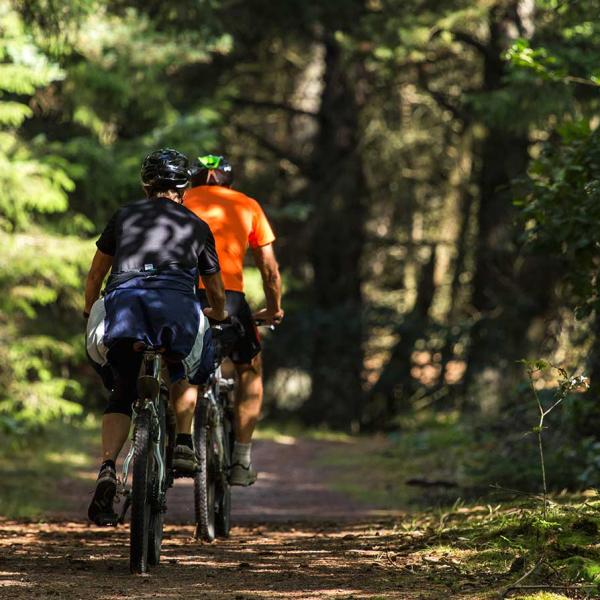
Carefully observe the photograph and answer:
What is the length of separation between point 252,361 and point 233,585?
2424 millimetres

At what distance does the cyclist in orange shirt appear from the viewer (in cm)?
758

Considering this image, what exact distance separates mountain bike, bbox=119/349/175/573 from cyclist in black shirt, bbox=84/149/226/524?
4.2 inches

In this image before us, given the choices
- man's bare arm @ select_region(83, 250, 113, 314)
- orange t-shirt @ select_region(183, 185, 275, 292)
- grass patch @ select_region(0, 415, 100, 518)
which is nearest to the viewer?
man's bare arm @ select_region(83, 250, 113, 314)

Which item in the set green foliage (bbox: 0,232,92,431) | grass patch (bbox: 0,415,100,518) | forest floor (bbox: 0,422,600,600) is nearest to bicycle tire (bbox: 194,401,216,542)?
forest floor (bbox: 0,422,600,600)

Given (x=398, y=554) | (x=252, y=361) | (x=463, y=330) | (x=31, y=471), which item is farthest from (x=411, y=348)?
(x=398, y=554)

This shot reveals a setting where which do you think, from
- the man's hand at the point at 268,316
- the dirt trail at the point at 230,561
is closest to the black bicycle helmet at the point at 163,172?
the man's hand at the point at 268,316

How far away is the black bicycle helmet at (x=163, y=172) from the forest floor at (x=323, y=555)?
76.2 inches

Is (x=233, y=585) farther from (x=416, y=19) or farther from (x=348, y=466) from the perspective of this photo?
(x=416, y=19)

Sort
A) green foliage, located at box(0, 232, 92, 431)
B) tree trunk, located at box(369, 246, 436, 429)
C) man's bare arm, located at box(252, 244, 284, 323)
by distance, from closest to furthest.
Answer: man's bare arm, located at box(252, 244, 284, 323) → green foliage, located at box(0, 232, 92, 431) → tree trunk, located at box(369, 246, 436, 429)

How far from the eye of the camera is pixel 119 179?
1498 centimetres

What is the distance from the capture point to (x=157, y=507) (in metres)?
6.15

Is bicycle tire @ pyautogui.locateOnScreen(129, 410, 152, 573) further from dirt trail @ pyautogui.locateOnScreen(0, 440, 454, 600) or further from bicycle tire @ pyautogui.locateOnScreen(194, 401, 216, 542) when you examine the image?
bicycle tire @ pyautogui.locateOnScreen(194, 401, 216, 542)

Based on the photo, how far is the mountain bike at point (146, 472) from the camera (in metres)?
5.80

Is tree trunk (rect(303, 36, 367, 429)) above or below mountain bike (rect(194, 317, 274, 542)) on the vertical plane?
above
